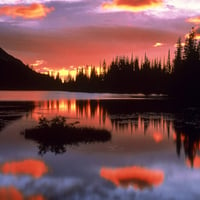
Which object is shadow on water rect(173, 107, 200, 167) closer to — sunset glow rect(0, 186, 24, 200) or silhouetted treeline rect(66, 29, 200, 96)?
sunset glow rect(0, 186, 24, 200)

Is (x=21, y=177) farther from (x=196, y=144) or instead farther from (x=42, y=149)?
(x=196, y=144)

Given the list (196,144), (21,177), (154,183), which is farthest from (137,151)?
(21,177)

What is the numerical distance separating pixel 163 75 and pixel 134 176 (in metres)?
139

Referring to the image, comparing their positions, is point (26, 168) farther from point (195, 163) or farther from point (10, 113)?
point (10, 113)

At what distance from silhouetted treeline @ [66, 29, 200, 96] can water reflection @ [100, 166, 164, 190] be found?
72.0m

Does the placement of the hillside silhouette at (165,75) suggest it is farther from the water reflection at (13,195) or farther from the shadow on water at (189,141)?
the water reflection at (13,195)

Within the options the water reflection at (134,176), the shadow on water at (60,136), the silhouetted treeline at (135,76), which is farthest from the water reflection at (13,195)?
the silhouetted treeline at (135,76)

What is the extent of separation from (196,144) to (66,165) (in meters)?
12.2

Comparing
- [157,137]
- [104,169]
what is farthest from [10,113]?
[104,169]

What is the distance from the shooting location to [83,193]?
44.9 ft

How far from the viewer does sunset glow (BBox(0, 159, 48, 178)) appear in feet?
56.0

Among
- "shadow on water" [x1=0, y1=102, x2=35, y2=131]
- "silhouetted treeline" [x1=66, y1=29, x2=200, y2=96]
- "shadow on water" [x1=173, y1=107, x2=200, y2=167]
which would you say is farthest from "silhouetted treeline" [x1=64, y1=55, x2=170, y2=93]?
"shadow on water" [x1=173, y1=107, x2=200, y2=167]

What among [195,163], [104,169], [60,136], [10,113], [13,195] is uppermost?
[10,113]

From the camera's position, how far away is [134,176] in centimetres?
1692
